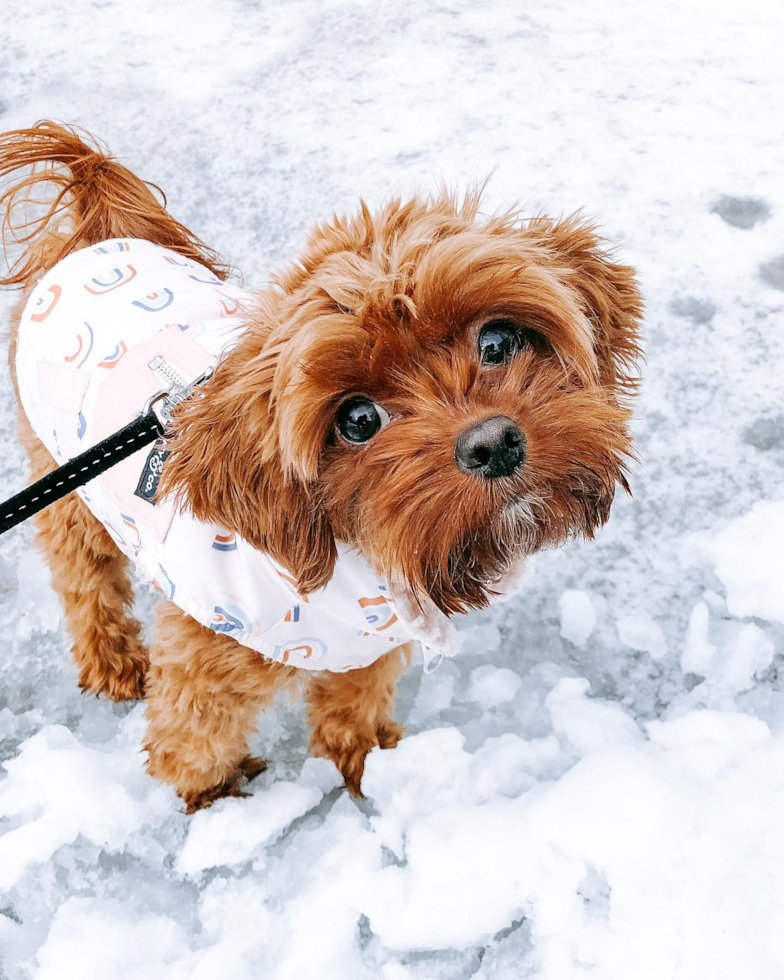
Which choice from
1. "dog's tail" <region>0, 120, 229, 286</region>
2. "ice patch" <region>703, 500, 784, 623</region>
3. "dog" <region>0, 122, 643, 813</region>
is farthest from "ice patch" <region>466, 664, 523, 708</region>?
"dog's tail" <region>0, 120, 229, 286</region>

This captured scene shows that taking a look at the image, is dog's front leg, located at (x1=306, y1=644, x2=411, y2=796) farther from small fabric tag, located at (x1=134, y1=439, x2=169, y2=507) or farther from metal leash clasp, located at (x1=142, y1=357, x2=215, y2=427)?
metal leash clasp, located at (x1=142, y1=357, x2=215, y2=427)

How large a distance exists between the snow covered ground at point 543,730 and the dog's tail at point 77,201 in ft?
3.35

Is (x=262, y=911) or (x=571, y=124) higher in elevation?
(x=571, y=124)

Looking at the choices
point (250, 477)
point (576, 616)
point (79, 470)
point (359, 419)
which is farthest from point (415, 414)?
point (576, 616)

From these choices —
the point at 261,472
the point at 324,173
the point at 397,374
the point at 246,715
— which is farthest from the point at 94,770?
the point at 324,173

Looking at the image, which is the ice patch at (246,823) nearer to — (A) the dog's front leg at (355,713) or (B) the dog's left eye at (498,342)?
(A) the dog's front leg at (355,713)

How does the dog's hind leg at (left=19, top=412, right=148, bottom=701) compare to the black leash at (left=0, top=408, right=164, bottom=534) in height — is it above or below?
below

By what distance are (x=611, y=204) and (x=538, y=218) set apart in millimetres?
2006

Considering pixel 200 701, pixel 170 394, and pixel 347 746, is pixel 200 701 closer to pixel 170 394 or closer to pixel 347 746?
pixel 347 746

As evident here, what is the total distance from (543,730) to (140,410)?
4.47 ft

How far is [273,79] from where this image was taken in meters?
4.07

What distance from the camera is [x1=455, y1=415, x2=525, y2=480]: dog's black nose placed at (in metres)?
1.19

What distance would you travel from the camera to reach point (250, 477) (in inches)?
54.6

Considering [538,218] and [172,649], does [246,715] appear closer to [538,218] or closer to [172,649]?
[172,649]
